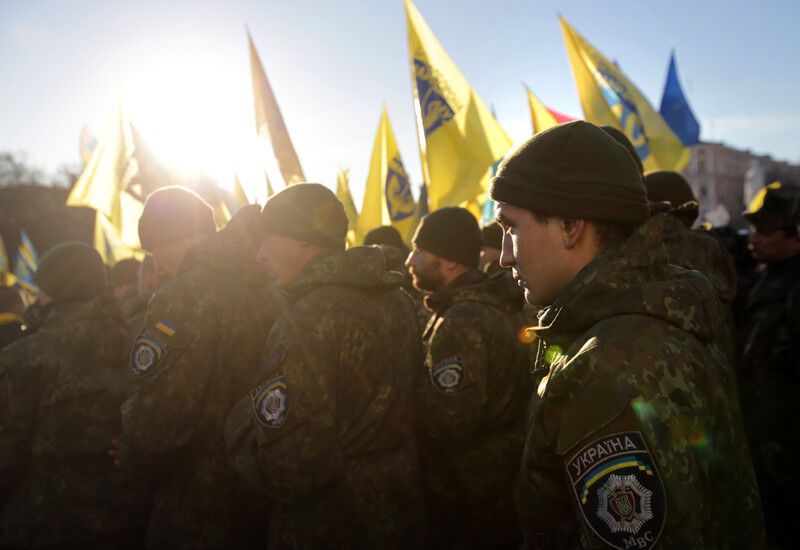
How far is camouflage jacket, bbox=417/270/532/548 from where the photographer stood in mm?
3520

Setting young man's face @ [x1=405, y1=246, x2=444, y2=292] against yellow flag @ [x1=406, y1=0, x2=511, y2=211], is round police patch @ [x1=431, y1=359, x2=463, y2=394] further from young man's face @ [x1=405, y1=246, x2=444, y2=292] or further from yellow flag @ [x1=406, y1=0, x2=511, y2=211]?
yellow flag @ [x1=406, y1=0, x2=511, y2=211]

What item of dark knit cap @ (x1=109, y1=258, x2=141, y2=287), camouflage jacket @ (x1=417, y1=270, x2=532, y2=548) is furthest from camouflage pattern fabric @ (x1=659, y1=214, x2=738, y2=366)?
dark knit cap @ (x1=109, y1=258, x2=141, y2=287)

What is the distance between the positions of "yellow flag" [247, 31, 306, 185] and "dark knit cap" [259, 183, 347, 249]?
15.9 ft

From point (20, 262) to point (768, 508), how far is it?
52.3 feet

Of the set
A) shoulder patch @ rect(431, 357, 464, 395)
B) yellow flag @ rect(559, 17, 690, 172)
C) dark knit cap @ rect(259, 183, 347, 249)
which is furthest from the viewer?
yellow flag @ rect(559, 17, 690, 172)

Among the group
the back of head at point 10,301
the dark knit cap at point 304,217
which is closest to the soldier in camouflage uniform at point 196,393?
the dark knit cap at point 304,217

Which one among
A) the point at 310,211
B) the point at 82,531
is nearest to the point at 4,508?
the point at 82,531

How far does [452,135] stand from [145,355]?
5.16m

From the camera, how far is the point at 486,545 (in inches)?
146

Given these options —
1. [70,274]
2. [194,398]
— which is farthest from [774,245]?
[70,274]

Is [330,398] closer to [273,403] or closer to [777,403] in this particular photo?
[273,403]

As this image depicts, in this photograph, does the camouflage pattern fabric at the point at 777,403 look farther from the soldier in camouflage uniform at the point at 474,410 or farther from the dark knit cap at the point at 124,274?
the dark knit cap at the point at 124,274

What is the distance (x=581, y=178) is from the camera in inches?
63.0

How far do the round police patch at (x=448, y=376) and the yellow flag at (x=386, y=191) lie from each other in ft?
22.3
